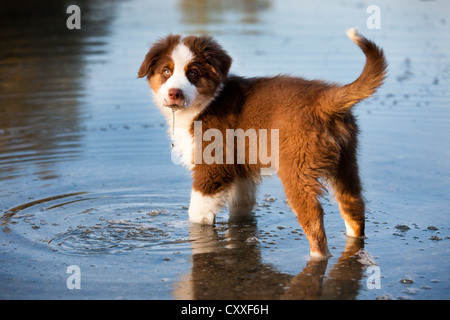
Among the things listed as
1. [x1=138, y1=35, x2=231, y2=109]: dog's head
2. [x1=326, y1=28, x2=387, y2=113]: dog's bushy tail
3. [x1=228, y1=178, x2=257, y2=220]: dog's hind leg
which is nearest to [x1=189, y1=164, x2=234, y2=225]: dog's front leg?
[x1=228, y1=178, x2=257, y2=220]: dog's hind leg

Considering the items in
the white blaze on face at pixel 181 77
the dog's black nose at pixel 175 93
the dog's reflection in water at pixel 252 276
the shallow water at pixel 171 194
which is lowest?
the dog's reflection in water at pixel 252 276

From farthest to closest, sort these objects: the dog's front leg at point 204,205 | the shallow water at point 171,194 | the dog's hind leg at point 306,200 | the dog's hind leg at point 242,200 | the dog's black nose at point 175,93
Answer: the dog's hind leg at point 242,200
the dog's front leg at point 204,205
the dog's black nose at point 175,93
the dog's hind leg at point 306,200
the shallow water at point 171,194

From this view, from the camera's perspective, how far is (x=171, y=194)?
6.76 m

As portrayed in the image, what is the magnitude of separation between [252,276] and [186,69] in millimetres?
1794

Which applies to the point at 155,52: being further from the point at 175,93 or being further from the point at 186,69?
the point at 175,93

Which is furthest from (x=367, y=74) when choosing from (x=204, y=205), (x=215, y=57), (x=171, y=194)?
(x=171, y=194)

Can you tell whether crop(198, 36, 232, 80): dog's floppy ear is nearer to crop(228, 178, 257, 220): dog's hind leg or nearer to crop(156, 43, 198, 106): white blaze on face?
crop(156, 43, 198, 106): white blaze on face

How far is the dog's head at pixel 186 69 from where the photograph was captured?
5.46 m

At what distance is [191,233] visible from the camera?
5.75 m

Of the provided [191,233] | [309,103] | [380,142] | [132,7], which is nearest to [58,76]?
[380,142]

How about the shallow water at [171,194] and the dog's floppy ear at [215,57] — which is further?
the dog's floppy ear at [215,57]

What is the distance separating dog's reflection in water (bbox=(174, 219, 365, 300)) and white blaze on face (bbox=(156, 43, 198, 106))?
120 cm

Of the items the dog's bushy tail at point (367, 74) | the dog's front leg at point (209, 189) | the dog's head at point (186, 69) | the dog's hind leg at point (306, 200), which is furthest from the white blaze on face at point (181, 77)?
the dog's bushy tail at point (367, 74)

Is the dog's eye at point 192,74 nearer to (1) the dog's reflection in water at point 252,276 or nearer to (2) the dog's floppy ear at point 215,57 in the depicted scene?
(2) the dog's floppy ear at point 215,57
